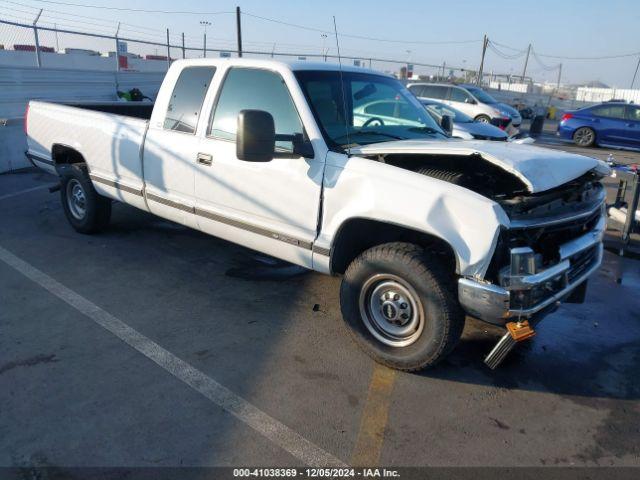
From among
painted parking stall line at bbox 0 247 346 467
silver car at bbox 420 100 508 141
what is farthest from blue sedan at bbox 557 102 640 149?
painted parking stall line at bbox 0 247 346 467

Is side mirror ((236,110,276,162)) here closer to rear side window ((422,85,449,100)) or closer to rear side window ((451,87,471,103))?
rear side window ((422,85,449,100))

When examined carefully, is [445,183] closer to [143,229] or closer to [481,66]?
[143,229]

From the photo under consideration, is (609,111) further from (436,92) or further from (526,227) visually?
(526,227)

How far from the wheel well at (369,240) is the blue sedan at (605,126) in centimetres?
1584

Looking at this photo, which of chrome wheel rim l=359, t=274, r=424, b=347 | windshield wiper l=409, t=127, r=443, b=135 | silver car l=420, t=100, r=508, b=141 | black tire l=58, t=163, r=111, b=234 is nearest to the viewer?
chrome wheel rim l=359, t=274, r=424, b=347

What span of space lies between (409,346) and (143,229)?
13.9 feet

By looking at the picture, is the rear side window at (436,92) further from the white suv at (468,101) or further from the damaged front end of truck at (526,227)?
the damaged front end of truck at (526,227)

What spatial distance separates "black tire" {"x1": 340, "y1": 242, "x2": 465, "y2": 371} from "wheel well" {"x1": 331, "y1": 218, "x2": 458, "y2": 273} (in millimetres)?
148

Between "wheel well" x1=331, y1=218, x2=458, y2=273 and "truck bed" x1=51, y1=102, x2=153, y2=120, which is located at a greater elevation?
"truck bed" x1=51, y1=102, x2=153, y2=120

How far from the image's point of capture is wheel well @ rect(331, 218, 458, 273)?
351cm

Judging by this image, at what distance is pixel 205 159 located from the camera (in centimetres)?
430

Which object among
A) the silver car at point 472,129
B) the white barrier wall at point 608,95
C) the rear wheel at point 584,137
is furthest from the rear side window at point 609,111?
the white barrier wall at point 608,95

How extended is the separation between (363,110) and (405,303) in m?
1.68

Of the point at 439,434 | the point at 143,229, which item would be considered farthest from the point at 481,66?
the point at 439,434
